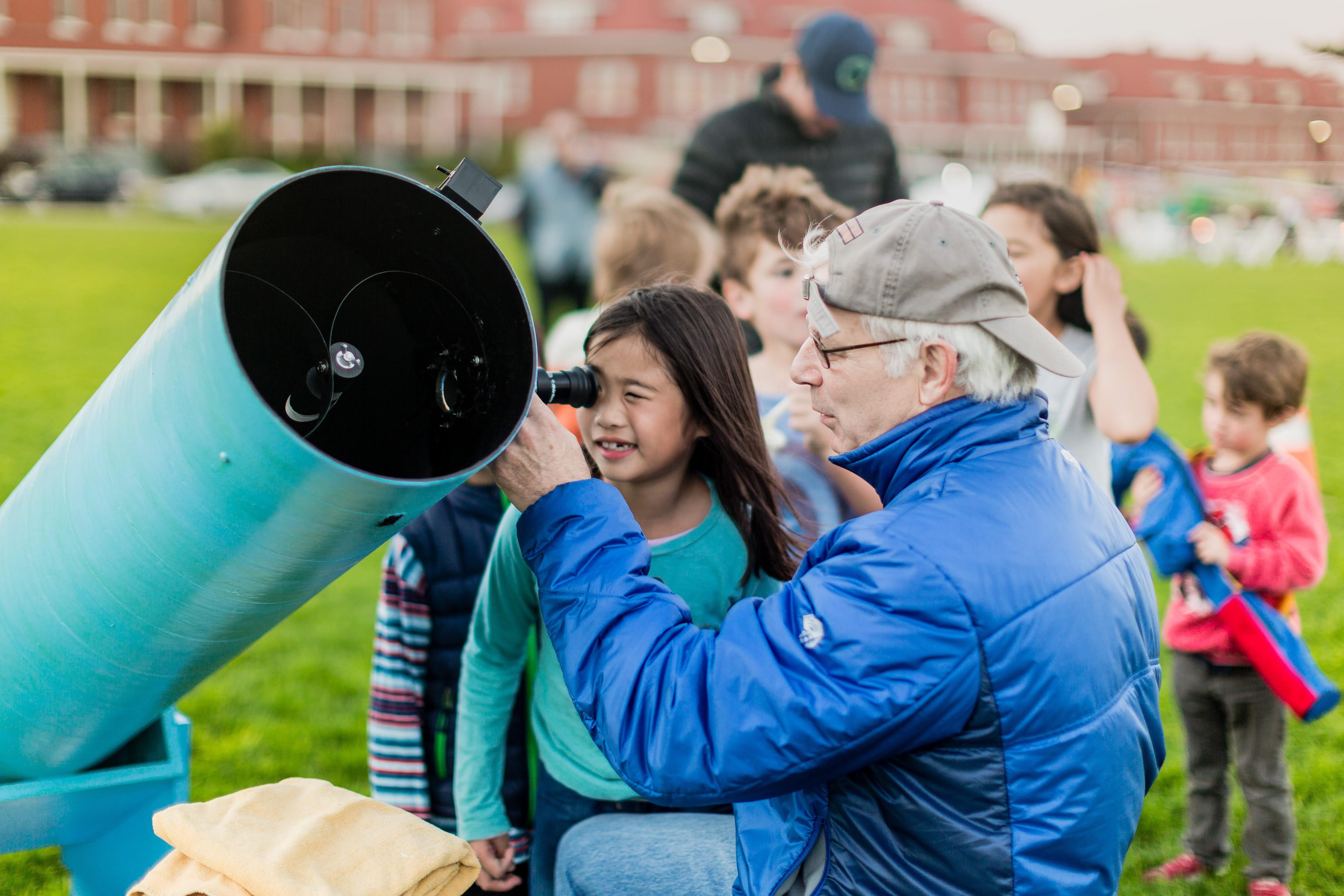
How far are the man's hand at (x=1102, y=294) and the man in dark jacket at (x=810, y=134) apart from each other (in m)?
1.60

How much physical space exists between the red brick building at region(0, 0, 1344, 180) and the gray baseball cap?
35339 mm

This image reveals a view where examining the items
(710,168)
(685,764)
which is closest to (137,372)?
(685,764)

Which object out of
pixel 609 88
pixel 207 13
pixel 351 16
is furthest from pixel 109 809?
pixel 609 88

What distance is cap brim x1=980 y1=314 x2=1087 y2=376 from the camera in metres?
1.59

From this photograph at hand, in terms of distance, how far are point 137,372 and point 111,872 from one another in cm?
112

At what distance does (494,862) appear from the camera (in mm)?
2322

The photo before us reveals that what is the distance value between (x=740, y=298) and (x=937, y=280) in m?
1.84

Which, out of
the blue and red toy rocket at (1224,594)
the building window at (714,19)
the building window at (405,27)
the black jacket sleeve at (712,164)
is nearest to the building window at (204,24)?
the building window at (405,27)

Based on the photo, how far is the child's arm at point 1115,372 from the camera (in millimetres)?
2887

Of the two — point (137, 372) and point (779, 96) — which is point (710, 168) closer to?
point (779, 96)

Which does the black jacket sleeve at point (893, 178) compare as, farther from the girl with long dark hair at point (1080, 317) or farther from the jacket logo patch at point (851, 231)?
the jacket logo patch at point (851, 231)

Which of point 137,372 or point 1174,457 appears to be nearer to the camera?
point 137,372

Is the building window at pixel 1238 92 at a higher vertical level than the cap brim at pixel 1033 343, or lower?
higher

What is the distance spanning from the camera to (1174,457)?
3.15 metres
